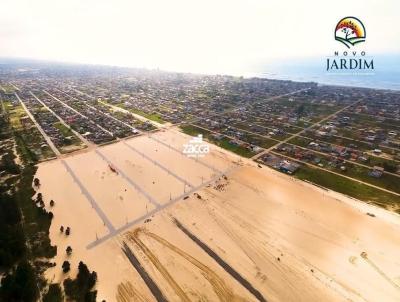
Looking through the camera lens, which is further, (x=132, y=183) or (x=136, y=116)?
(x=136, y=116)

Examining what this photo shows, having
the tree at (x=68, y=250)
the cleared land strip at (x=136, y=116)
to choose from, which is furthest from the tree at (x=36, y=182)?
the cleared land strip at (x=136, y=116)

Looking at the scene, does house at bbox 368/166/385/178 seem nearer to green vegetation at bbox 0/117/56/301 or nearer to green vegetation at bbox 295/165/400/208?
green vegetation at bbox 295/165/400/208

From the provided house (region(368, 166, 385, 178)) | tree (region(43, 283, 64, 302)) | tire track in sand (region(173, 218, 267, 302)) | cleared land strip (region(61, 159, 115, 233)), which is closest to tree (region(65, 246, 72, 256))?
tree (region(43, 283, 64, 302))

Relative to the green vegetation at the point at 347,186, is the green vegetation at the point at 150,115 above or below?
below

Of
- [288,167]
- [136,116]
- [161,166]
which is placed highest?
[288,167]

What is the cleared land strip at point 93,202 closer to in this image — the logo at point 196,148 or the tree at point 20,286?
the tree at point 20,286

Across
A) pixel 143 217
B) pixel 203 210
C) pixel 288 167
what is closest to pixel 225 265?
pixel 203 210

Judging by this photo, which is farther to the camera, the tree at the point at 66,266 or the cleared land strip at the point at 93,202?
the cleared land strip at the point at 93,202

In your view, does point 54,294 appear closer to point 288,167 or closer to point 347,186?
point 288,167
